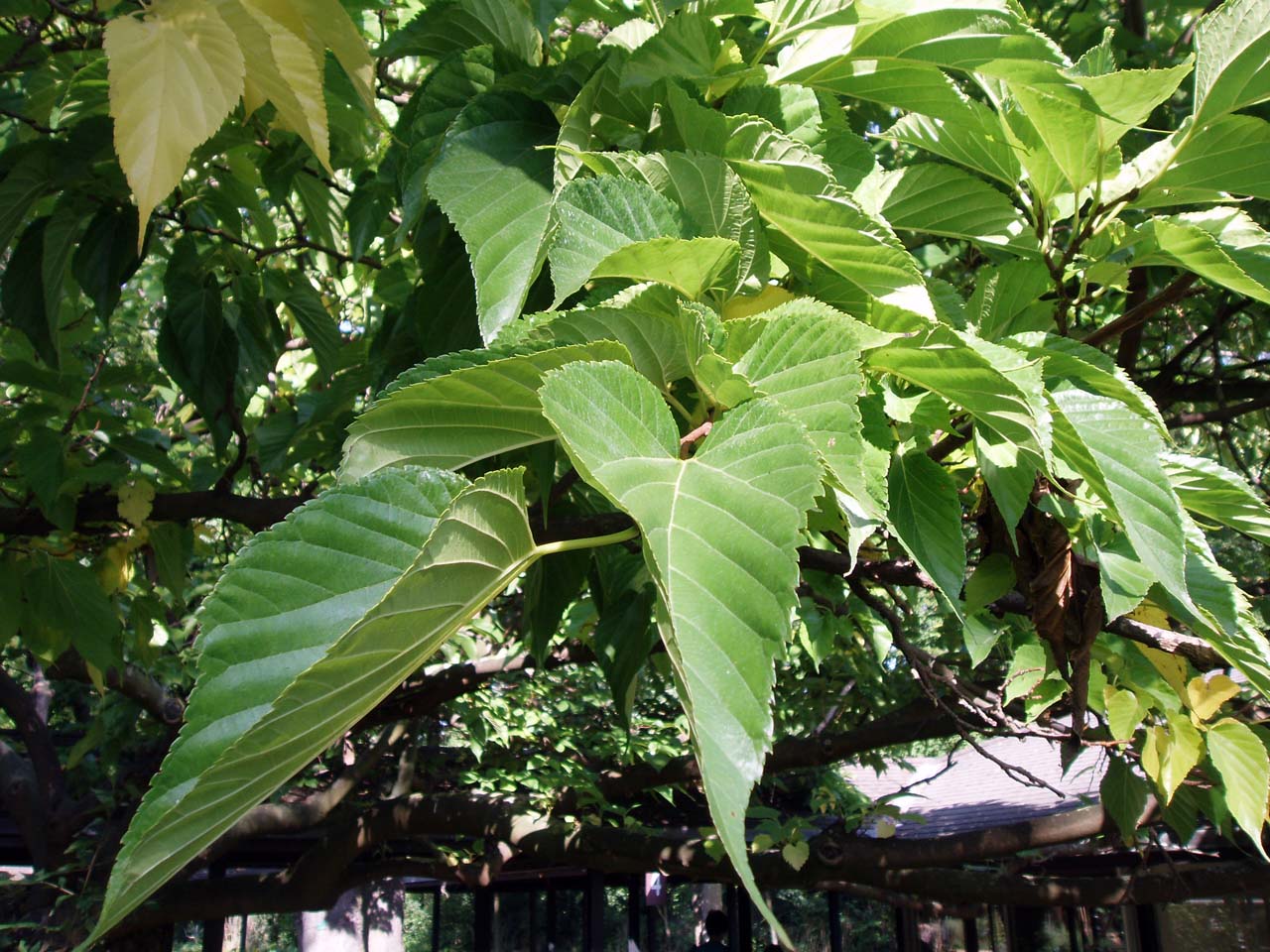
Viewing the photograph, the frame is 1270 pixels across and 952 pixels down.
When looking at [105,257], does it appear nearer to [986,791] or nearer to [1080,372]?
[1080,372]

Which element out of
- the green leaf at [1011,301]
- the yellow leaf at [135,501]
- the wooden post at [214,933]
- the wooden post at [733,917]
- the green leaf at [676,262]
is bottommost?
the wooden post at [733,917]

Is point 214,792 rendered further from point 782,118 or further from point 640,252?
point 782,118

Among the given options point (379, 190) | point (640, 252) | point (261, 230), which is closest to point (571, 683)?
point (261, 230)

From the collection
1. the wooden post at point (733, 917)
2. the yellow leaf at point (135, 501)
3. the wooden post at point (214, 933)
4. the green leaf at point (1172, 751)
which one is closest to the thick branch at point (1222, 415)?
the green leaf at point (1172, 751)

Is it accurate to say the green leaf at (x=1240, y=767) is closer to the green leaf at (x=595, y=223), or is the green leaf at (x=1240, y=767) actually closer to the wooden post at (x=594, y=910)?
the green leaf at (x=595, y=223)

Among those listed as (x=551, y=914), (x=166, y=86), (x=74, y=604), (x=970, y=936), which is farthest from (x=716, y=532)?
(x=551, y=914)

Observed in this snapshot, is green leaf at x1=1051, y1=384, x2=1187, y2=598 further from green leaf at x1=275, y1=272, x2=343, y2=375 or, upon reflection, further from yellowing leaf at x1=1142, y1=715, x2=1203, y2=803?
green leaf at x1=275, y1=272, x2=343, y2=375

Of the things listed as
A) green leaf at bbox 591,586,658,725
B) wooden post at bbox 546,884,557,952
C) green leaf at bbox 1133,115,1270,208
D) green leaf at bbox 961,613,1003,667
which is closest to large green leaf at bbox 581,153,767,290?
green leaf at bbox 1133,115,1270,208

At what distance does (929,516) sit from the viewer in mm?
870

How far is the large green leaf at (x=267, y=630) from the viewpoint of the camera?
382 millimetres

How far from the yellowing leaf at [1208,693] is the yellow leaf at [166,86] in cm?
149

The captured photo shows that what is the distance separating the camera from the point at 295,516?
47 centimetres

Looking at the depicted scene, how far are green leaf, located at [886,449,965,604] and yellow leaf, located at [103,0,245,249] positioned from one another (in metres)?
0.59

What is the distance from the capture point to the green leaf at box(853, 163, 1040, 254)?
2.94ft
